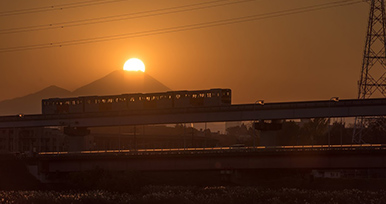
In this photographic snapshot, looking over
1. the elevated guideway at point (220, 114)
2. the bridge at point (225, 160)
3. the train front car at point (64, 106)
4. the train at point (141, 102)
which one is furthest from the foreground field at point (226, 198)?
the train front car at point (64, 106)

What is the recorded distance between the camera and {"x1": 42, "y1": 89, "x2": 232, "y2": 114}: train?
12988 cm

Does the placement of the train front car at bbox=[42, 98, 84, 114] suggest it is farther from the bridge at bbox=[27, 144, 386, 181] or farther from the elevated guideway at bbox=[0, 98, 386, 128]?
the bridge at bbox=[27, 144, 386, 181]

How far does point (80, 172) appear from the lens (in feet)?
350

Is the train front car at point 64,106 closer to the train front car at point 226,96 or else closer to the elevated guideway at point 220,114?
the elevated guideway at point 220,114

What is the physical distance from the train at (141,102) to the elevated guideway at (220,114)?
13.5 ft

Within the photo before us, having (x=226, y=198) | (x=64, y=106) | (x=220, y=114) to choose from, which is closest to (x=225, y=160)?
(x=220, y=114)

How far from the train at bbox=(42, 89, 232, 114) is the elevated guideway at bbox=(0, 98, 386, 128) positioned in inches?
162

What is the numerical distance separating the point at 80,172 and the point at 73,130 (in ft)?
106

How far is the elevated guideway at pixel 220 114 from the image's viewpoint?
372 ft

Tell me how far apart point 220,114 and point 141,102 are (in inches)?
884

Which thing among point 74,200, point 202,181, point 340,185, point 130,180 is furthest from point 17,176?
point 340,185

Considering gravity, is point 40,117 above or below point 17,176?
above

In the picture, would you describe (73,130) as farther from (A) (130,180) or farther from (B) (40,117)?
(A) (130,180)

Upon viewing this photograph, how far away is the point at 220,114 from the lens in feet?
406
